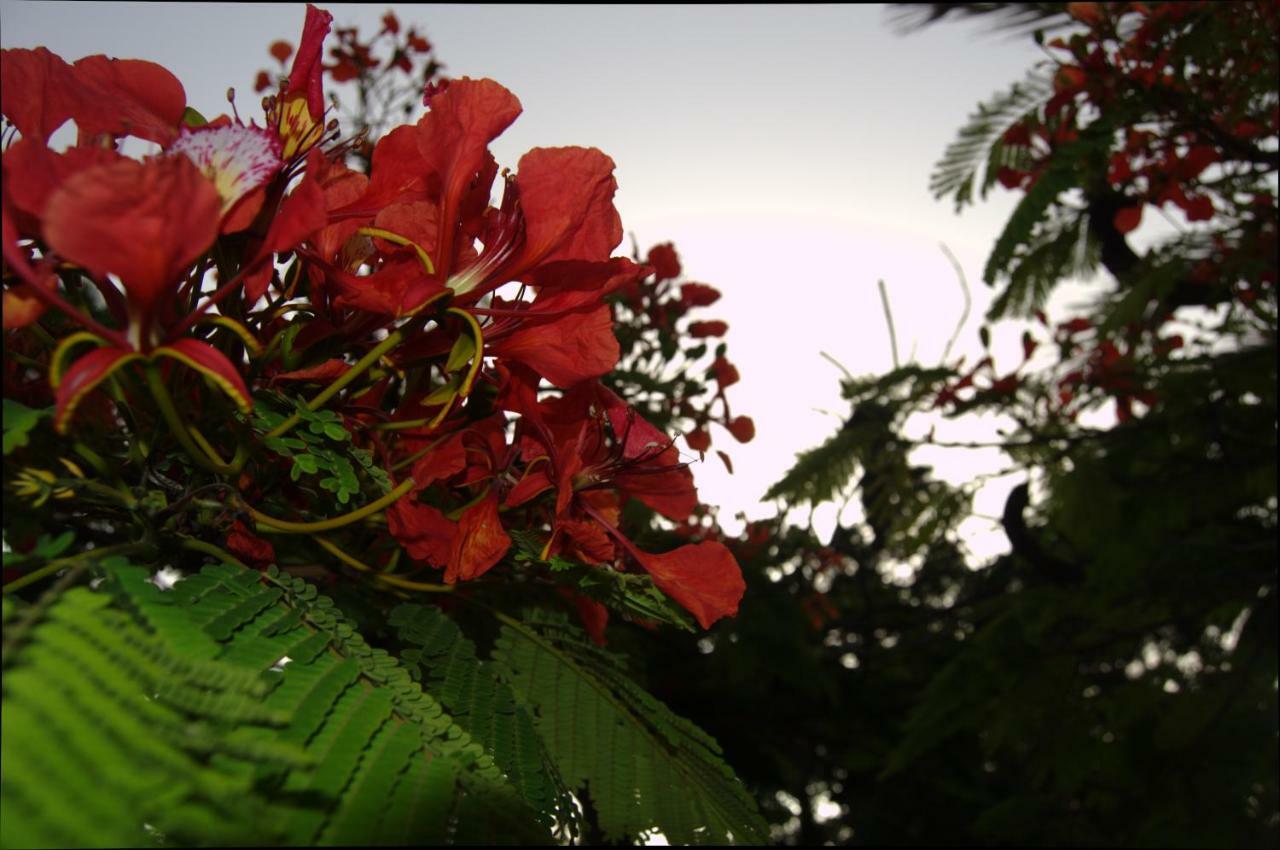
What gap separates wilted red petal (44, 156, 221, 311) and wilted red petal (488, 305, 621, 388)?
27cm

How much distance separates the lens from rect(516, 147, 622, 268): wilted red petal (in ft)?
2.01

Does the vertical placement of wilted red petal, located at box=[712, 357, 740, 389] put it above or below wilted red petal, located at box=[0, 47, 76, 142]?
above

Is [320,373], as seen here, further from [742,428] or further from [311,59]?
[742,428]

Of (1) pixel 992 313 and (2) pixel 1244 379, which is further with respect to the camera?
(1) pixel 992 313

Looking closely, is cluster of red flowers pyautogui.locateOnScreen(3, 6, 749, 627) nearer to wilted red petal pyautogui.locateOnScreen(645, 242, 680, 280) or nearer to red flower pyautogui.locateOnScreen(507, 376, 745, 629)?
red flower pyautogui.locateOnScreen(507, 376, 745, 629)

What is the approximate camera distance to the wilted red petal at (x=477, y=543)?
61 centimetres

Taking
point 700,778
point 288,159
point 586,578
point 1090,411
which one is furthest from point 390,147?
point 1090,411

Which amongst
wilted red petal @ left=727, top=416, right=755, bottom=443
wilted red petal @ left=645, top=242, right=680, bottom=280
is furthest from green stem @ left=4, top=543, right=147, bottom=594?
wilted red petal @ left=645, top=242, right=680, bottom=280

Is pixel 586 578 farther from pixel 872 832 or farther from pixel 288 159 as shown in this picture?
pixel 872 832

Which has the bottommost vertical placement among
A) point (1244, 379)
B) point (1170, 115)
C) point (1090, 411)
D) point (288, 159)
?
point (288, 159)

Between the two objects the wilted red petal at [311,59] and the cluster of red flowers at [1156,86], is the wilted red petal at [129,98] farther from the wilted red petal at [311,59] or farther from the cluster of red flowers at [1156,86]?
the cluster of red flowers at [1156,86]

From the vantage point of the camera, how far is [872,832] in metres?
5.55

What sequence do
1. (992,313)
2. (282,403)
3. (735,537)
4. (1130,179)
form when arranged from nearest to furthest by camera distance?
1. (282,403)
2. (735,537)
3. (1130,179)
4. (992,313)

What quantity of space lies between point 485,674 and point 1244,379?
293cm
